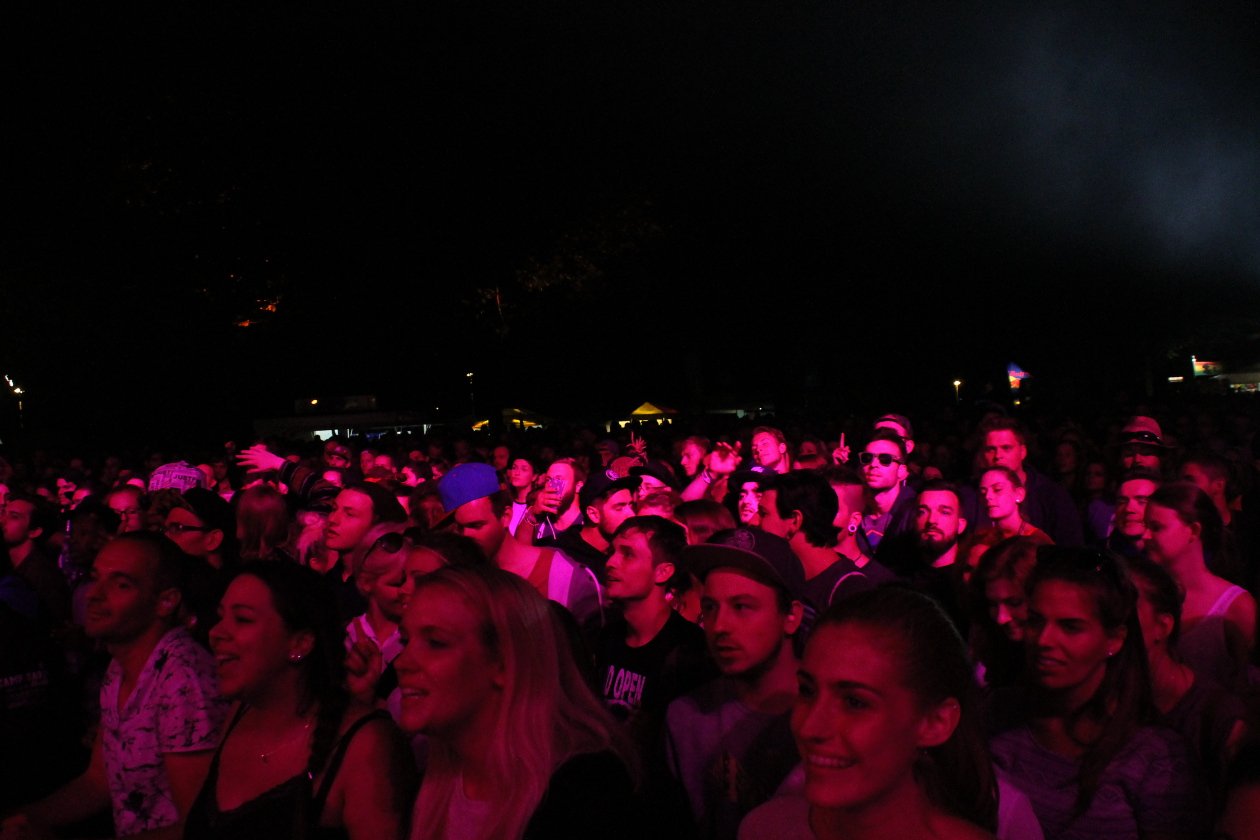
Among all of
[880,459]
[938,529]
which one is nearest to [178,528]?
[938,529]

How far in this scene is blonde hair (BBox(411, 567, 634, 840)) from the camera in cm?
264

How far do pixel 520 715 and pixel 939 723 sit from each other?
104 cm

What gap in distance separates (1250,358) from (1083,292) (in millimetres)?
11820

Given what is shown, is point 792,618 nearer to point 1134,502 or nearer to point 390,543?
point 390,543

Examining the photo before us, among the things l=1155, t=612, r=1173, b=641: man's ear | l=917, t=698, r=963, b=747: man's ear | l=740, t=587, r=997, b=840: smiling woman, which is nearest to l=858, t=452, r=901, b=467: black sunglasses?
l=1155, t=612, r=1173, b=641: man's ear

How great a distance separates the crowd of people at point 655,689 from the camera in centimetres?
230

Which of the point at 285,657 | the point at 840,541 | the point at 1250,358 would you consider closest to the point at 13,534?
the point at 285,657

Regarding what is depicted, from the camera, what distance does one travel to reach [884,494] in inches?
300

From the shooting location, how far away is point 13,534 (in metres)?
7.16

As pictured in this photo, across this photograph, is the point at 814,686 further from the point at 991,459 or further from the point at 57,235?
the point at 57,235

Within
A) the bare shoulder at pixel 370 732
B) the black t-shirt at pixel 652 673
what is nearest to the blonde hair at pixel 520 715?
the bare shoulder at pixel 370 732

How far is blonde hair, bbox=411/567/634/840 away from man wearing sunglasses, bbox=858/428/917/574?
14.8 ft

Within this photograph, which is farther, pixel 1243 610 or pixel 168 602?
pixel 1243 610

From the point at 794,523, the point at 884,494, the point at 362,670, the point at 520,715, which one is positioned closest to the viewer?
the point at 520,715
